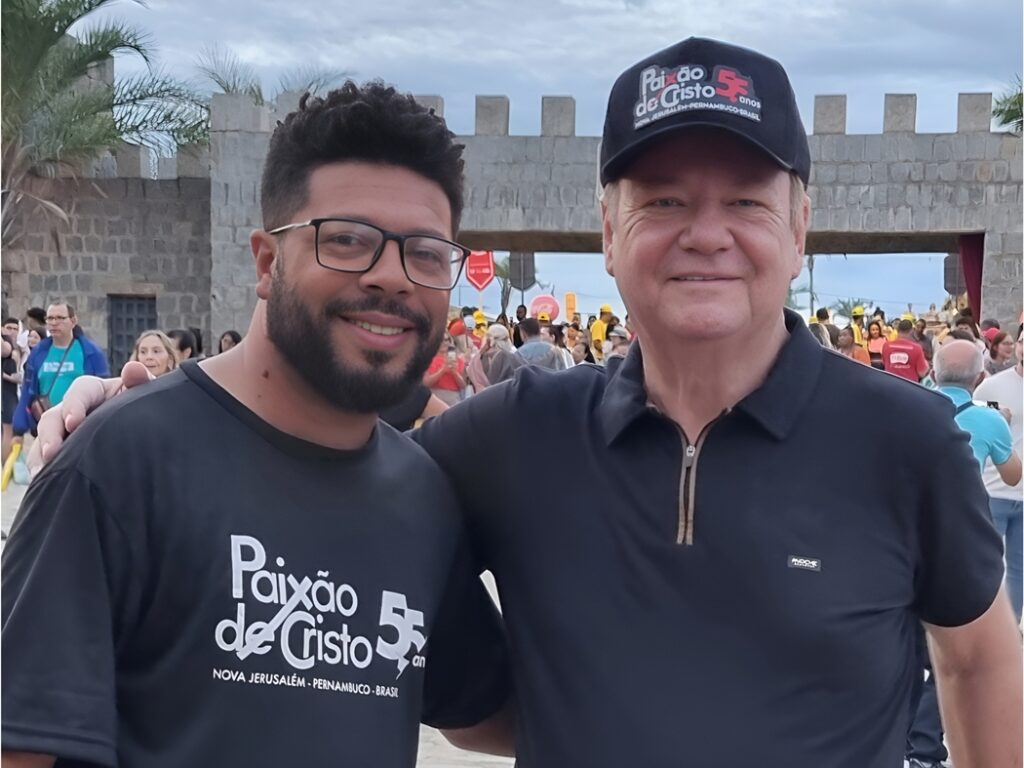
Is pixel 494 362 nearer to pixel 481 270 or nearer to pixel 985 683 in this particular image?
pixel 985 683

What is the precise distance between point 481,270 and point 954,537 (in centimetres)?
1601

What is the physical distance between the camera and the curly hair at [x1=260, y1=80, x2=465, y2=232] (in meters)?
1.93

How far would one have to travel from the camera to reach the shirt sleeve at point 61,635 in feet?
5.13

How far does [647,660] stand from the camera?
5.95 feet

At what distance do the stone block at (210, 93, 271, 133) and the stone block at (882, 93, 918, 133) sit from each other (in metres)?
8.86

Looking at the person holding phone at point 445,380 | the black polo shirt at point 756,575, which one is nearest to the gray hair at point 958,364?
the person holding phone at point 445,380

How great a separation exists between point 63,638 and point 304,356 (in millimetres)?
549

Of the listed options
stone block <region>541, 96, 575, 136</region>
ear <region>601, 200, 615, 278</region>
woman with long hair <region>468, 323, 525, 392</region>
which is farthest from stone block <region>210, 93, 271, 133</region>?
ear <region>601, 200, 615, 278</region>

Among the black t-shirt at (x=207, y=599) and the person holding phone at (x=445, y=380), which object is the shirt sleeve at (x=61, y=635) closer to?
the black t-shirt at (x=207, y=599)

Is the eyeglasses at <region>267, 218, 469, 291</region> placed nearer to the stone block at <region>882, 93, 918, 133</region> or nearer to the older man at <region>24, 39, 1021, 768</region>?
the older man at <region>24, 39, 1021, 768</region>

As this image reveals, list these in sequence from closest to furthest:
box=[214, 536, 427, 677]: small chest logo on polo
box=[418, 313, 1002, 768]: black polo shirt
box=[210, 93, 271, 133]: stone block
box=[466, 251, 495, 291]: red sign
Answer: box=[214, 536, 427, 677]: small chest logo on polo, box=[418, 313, 1002, 768]: black polo shirt, box=[210, 93, 271, 133]: stone block, box=[466, 251, 495, 291]: red sign

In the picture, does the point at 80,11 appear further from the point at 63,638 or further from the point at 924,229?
the point at 63,638

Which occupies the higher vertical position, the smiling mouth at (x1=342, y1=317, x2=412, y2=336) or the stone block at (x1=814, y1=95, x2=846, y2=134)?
the stone block at (x1=814, y1=95, x2=846, y2=134)

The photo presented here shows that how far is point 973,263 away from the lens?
16969mm
